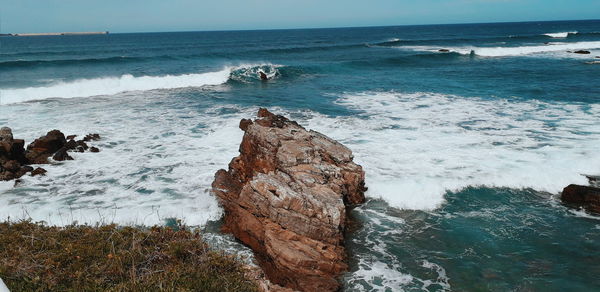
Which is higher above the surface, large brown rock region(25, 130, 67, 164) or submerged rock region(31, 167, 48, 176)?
large brown rock region(25, 130, 67, 164)

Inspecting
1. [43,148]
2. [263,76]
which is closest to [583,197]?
[43,148]

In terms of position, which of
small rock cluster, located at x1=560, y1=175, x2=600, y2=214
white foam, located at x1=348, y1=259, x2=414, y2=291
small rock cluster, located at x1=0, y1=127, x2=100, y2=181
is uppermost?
small rock cluster, located at x1=0, y1=127, x2=100, y2=181

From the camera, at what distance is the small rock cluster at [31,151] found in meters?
13.3

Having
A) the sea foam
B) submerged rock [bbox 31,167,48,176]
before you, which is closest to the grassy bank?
the sea foam

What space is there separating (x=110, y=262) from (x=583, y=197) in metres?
11.9

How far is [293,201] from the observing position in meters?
9.12

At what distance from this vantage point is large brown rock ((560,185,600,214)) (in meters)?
10.8

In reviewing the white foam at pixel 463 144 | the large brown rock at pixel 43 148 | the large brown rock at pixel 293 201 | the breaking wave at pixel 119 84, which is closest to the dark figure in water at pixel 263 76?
the breaking wave at pixel 119 84

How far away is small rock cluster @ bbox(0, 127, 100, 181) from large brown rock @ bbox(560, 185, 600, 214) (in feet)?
53.7

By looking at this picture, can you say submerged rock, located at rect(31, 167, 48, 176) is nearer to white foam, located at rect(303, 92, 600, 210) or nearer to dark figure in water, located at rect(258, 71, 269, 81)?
white foam, located at rect(303, 92, 600, 210)

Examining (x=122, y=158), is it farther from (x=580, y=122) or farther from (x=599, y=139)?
(x=580, y=122)

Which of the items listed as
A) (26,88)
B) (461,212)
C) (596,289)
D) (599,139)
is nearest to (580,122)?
→ (599,139)

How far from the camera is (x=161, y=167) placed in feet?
47.1

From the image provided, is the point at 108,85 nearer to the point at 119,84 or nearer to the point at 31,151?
the point at 119,84
